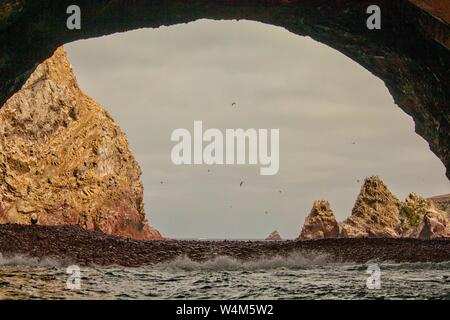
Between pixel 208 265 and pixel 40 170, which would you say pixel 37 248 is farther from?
pixel 40 170

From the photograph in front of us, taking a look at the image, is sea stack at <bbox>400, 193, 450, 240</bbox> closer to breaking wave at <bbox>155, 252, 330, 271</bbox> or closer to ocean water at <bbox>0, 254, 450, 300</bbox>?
breaking wave at <bbox>155, 252, 330, 271</bbox>

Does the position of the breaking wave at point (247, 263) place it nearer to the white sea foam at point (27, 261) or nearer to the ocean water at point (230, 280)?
the ocean water at point (230, 280)

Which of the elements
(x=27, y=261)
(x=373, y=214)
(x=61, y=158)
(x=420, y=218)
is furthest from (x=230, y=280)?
(x=420, y=218)

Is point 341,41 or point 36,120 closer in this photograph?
point 341,41

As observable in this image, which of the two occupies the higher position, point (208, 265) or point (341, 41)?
point (341, 41)

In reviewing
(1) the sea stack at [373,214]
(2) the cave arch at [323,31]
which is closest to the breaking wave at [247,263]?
(2) the cave arch at [323,31]

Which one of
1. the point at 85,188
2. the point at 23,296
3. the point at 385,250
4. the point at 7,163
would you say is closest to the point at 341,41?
the point at 385,250
